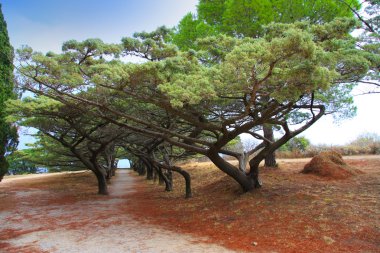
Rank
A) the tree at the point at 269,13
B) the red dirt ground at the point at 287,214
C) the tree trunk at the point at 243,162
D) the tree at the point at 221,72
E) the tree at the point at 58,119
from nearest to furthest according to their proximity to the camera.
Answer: the tree at the point at 221,72 → the red dirt ground at the point at 287,214 → the tree at the point at 58,119 → the tree trunk at the point at 243,162 → the tree at the point at 269,13

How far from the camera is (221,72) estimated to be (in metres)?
5.56

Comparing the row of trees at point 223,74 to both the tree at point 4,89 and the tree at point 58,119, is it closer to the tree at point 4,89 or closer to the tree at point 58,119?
the tree at point 58,119

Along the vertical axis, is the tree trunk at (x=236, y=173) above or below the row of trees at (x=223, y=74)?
below

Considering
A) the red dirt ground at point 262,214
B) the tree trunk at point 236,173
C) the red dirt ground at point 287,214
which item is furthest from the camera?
the tree trunk at point 236,173

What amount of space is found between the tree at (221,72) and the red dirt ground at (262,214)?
1.44 meters

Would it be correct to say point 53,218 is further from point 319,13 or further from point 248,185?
point 319,13

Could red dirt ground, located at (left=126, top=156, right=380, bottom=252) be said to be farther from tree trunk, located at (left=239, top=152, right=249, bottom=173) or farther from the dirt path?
tree trunk, located at (left=239, top=152, right=249, bottom=173)

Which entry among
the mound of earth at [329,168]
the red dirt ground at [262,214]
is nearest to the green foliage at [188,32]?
the red dirt ground at [262,214]

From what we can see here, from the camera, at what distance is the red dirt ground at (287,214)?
5289mm

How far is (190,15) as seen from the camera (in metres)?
12.9

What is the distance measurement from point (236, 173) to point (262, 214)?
2.14m

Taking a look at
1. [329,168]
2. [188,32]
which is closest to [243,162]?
[329,168]

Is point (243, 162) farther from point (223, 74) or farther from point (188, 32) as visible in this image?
point (188, 32)

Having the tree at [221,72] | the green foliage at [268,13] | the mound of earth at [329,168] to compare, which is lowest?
the mound of earth at [329,168]
